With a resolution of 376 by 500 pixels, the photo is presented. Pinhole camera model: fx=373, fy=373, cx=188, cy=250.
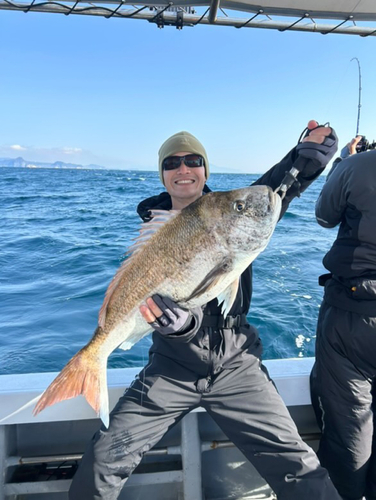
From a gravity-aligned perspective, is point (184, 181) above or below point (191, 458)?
above

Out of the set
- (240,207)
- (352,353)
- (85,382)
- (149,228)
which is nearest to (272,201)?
(240,207)

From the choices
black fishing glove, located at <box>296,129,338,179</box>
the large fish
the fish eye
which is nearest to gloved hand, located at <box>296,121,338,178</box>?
black fishing glove, located at <box>296,129,338,179</box>

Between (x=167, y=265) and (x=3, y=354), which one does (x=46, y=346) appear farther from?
(x=167, y=265)

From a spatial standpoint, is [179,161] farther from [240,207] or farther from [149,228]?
[240,207]

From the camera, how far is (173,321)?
2.26m

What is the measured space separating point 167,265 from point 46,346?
375cm

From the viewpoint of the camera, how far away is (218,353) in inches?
106

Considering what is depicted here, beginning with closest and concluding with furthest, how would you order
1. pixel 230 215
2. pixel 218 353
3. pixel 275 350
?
1. pixel 230 215
2. pixel 218 353
3. pixel 275 350

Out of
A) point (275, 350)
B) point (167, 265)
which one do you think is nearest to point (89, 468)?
point (167, 265)

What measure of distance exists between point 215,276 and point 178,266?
0.24 m

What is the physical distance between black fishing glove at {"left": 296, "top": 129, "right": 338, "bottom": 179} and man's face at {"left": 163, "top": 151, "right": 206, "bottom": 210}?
0.84 metres

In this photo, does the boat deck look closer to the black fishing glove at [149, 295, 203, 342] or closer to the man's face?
the black fishing glove at [149, 295, 203, 342]

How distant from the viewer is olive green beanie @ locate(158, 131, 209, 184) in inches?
120

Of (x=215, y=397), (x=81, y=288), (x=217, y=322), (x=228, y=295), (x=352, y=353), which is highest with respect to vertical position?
(x=228, y=295)
